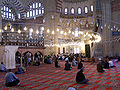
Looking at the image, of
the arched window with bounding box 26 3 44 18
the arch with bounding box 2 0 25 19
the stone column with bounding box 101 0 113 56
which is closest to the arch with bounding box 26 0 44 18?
the arched window with bounding box 26 3 44 18

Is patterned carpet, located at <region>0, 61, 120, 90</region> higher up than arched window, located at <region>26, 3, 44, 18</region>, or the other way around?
arched window, located at <region>26, 3, 44, 18</region>

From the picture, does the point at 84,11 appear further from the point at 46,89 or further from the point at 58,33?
the point at 46,89

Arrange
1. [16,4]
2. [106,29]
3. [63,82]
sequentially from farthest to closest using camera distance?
[16,4], [106,29], [63,82]

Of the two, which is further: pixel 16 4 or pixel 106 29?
pixel 16 4

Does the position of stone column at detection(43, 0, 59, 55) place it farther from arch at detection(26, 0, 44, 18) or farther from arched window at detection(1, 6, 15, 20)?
arched window at detection(1, 6, 15, 20)

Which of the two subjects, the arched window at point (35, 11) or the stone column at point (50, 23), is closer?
the stone column at point (50, 23)

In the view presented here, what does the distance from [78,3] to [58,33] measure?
651 centimetres

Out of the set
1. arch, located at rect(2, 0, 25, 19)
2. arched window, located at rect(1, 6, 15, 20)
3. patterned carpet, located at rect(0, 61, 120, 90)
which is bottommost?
patterned carpet, located at rect(0, 61, 120, 90)

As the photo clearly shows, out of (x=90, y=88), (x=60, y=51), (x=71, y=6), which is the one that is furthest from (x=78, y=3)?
(x=90, y=88)

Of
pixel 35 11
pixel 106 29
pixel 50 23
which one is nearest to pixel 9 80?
pixel 106 29

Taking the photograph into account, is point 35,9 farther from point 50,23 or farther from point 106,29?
point 106,29

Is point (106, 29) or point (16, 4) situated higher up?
point (16, 4)

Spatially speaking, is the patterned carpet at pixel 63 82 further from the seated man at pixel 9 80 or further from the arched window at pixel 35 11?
the arched window at pixel 35 11

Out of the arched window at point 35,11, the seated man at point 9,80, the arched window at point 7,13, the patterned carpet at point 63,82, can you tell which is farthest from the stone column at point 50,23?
the seated man at point 9,80
